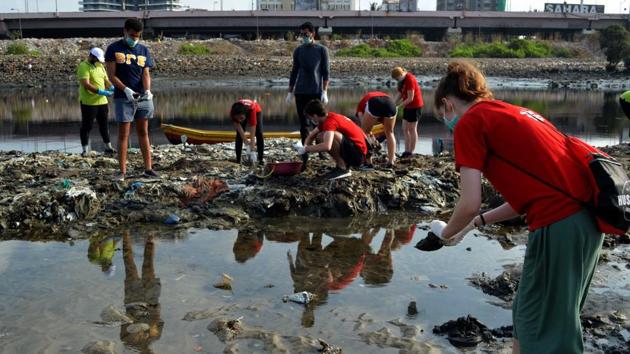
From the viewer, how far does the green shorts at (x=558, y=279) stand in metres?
2.74

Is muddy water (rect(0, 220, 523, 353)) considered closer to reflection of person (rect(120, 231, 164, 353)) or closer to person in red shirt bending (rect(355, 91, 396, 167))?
reflection of person (rect(120, 231, 164, 353))

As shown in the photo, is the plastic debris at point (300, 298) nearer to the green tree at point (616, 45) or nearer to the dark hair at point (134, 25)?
the dark hair at point (134, 25)

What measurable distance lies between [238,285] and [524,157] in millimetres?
3260

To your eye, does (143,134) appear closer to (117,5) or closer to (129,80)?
(129,80)

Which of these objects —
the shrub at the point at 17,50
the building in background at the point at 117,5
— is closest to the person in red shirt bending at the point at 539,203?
the shrub at the point at 17,50

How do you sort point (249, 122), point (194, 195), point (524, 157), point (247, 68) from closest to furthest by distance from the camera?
point (524, 157), point (194, 195), point (249, 122), point (247, 68)

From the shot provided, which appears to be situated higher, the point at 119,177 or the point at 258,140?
the point at 258,140

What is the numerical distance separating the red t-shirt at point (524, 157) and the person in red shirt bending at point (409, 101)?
7583 millimetres

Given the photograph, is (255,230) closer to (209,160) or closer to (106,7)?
(209,160)

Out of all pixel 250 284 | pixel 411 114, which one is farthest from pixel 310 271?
pixel 411 114

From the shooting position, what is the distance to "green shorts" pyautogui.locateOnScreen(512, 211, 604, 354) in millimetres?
2740

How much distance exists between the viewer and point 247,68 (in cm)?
4794

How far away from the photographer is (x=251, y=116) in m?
9.44

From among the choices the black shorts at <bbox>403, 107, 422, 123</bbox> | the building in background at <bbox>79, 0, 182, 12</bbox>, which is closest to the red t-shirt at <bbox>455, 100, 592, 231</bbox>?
the black shorts at <bbox>403, 107, 422, 123</bbox>
